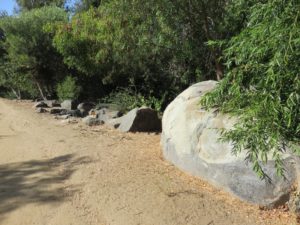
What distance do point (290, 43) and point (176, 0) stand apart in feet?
17.9

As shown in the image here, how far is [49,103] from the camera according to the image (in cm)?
1531

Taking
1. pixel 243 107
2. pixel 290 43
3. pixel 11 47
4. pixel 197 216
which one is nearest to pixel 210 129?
pixel 197 216

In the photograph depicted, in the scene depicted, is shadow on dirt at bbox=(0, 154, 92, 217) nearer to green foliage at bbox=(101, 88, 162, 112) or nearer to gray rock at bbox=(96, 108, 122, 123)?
gray rock at bbox=(96, 108, 122, 123)

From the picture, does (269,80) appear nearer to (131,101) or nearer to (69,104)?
(131,101)

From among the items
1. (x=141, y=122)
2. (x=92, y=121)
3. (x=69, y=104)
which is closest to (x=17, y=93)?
(x=69, y=104)

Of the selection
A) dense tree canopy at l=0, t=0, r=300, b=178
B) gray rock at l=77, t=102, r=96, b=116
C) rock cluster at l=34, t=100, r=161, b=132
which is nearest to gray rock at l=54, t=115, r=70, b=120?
rock cluster at l=34, t=100, r=161, b=132

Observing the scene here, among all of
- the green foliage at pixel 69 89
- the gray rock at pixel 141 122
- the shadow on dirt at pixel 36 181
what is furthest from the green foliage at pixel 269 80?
the green foliage at pixel 69 89

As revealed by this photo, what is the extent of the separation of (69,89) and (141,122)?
585 cm

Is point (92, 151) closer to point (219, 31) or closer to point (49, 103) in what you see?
point (219, 31)

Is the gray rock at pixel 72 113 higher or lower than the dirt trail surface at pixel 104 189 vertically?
higher

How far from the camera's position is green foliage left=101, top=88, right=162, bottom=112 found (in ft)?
42.1

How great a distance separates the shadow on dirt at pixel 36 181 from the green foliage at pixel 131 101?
471 centimetres

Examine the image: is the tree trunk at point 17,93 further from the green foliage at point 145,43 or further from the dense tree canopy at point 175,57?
the green foliage at point 145,43

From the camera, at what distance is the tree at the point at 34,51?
1617cm
